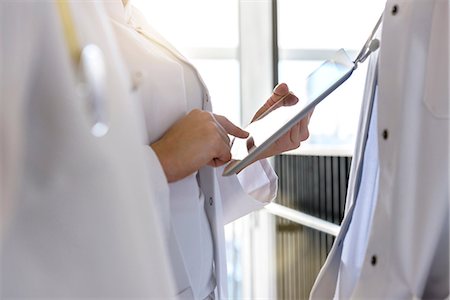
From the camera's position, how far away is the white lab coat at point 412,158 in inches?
20.8

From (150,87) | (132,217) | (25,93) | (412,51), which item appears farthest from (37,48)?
(412,51)

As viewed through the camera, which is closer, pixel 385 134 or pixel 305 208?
pixel 385 134

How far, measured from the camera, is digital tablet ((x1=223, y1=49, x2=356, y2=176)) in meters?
0.61

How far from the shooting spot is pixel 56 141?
0.48 m

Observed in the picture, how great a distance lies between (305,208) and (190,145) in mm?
1155

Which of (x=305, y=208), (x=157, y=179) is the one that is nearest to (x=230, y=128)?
(x=157, y=179)

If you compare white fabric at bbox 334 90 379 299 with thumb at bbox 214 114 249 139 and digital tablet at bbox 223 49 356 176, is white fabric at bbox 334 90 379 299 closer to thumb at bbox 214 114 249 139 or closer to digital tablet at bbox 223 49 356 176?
digital tablet at bbox 223 49 356 176

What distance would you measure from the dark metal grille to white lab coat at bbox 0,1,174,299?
3.22 feet

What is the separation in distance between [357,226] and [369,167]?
3.3 inches

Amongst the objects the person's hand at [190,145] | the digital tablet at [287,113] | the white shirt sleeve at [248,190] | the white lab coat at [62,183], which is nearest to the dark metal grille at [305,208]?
the white shirt sleeve at [248,190]

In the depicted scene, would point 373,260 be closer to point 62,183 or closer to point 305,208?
point 62,183

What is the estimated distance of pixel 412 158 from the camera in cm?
55

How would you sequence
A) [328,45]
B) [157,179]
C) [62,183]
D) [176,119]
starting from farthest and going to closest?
[328,45]
[176,119]
[157,179]
[62,183]

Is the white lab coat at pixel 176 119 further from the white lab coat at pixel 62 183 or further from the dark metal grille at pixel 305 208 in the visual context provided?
the dark metal grille at pixel 305 208
